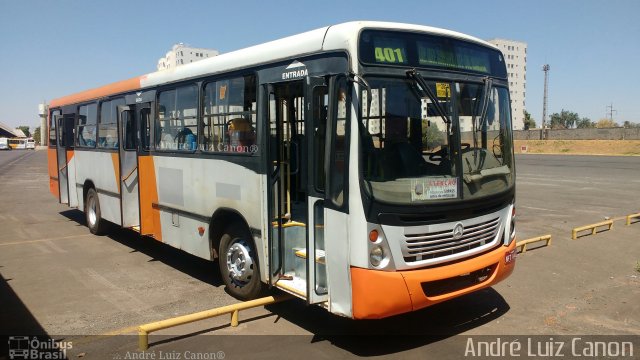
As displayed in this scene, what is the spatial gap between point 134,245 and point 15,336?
4600 millimetres

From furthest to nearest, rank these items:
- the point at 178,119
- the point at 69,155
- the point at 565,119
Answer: the point at 565,119 → the point at 69,155 → the point at 178,119

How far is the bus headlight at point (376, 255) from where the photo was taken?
4395mm

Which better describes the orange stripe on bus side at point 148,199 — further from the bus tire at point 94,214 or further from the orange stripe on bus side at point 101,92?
the bus tire at point 94,214

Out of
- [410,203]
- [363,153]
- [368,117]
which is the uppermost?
[368,117]

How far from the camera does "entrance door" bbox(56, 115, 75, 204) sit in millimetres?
11672

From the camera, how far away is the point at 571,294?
6.59 meters

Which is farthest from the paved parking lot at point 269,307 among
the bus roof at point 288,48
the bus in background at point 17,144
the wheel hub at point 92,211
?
the bus in background at point 17,144

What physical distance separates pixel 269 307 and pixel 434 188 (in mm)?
2733

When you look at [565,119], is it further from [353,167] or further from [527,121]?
[353,167]

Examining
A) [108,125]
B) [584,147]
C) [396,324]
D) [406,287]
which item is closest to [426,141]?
[406,287]

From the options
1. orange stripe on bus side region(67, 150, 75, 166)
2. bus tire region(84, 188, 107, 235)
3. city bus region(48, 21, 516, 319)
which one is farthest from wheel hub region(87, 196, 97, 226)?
city bus region(48, 21, 516, 319)

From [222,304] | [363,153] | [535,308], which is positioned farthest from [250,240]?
[535,308]

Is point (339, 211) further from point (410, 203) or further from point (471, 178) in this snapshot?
point (471, 178)

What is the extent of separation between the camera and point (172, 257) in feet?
29.0
